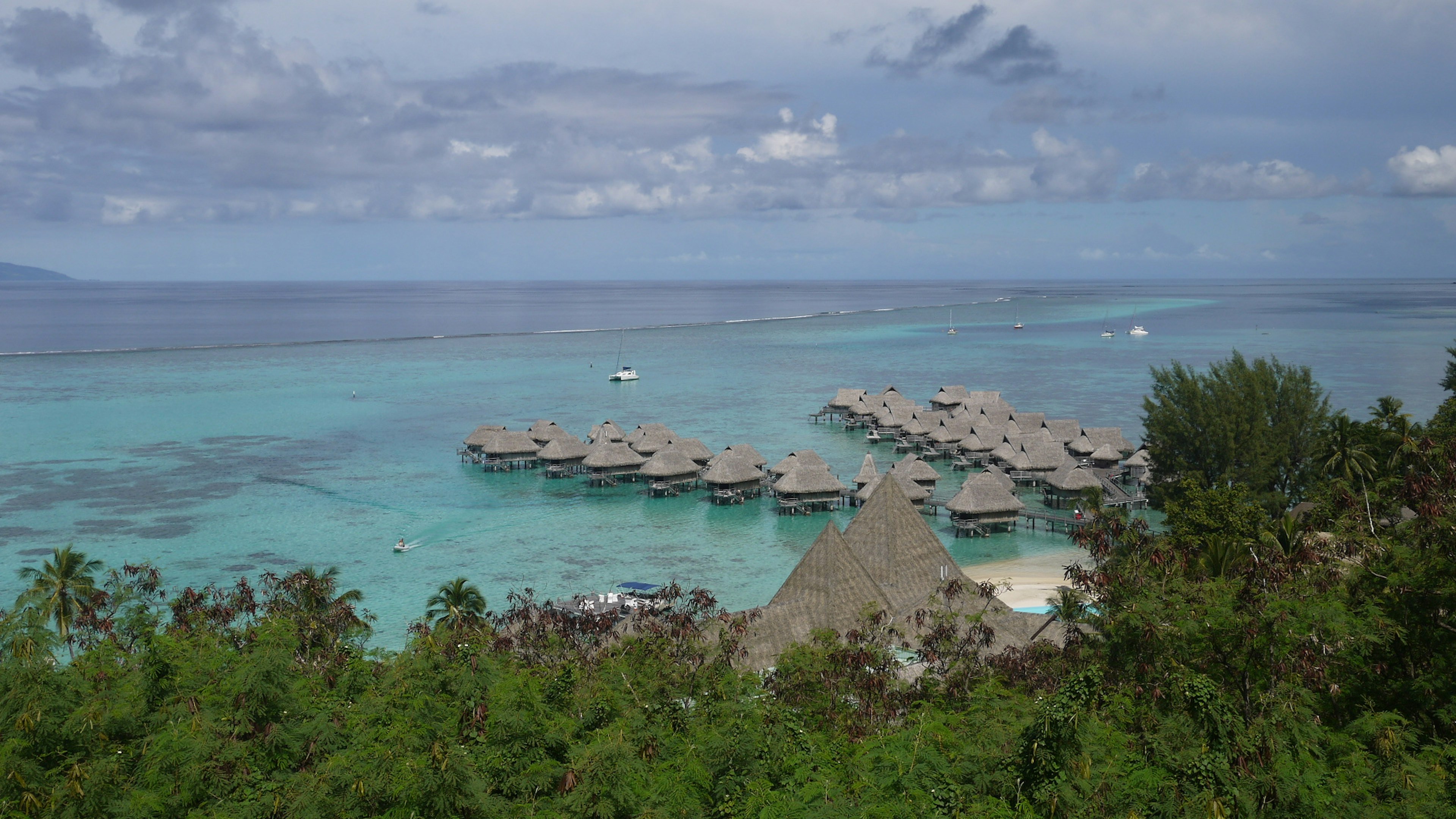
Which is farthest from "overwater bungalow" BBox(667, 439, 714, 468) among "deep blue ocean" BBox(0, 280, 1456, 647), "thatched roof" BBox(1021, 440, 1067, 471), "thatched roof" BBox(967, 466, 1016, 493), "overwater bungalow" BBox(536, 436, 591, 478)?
"thatched roof" BBox(1021, 440, 1067, 471)

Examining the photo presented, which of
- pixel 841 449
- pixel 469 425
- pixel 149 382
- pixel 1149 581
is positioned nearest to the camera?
pixel 1149 581

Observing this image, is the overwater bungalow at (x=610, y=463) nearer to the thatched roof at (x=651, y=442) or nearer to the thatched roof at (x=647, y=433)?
the thatched roof at (x=651, y=442)

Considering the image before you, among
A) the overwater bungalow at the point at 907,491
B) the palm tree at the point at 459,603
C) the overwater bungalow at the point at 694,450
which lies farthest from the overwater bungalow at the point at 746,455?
the palm tree at the point at 459,603

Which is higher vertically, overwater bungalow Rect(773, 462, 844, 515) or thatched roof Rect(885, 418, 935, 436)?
thatched roof Rect(885, 418, 935, 436)

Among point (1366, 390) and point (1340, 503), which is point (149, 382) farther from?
point (1366, 390)

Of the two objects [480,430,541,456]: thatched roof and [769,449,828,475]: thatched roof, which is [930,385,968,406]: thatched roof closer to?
[769,449,828,475]: thatched roof

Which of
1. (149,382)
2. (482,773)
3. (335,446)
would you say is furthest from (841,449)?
(149,382)
